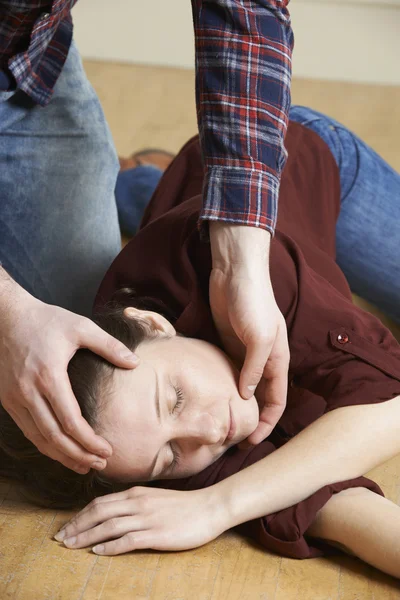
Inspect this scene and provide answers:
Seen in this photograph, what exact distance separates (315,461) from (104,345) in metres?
0.36

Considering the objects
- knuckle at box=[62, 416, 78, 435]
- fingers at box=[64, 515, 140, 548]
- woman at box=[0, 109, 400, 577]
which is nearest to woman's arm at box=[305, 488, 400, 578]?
woman at box=[0, 109, 400, 577]

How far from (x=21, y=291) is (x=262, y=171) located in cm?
40

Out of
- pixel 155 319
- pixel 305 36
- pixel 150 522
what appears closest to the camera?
pixel 150 522

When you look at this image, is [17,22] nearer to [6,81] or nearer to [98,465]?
[6,81]

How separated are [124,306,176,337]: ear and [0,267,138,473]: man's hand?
0.14m

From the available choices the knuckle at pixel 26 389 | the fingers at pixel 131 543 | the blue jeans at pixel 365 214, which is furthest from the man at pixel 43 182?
the blue jeans at pixel 365 214

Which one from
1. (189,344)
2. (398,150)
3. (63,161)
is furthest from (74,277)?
(398,150)

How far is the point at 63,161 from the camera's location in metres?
1.75

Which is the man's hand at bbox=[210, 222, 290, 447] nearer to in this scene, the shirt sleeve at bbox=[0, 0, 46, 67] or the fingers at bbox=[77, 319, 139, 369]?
the fingers at bbox=[77, 319, 139, 369]

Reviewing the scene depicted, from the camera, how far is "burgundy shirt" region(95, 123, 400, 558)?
120cm

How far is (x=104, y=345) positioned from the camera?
42.8 inches

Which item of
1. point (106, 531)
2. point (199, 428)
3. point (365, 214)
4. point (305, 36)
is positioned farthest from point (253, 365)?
point (305, 36)

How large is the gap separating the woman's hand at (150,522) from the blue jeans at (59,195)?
0.65 meters

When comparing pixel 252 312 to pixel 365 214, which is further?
pixel 365 214
